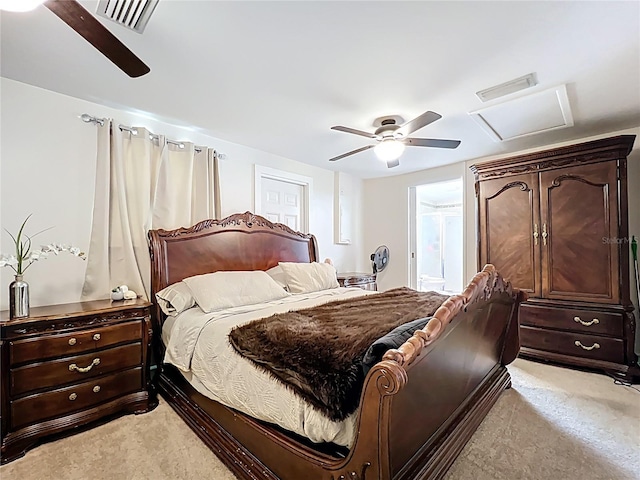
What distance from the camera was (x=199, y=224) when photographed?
10.2 feet

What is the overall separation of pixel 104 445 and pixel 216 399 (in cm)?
78

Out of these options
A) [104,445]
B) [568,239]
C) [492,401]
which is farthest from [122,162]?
[568,239]

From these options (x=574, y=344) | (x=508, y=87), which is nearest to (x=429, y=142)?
(x=508, y=87)

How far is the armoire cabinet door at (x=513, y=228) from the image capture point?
3.32m

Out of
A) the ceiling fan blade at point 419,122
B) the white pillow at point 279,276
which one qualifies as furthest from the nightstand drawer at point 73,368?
the ceiling fan blade at point 419,122

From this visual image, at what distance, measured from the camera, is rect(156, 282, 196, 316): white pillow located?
248 centimetres

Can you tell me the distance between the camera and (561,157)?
3.15m

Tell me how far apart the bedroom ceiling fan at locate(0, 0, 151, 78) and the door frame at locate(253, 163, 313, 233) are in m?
2.30

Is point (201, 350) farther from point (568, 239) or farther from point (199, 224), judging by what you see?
point (568, 239)

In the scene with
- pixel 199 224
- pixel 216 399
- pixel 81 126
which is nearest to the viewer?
pixel 216 399

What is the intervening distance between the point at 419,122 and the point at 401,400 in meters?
2.00

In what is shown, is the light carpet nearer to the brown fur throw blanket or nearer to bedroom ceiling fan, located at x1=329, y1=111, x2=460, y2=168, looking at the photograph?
the brown fur throw blanket

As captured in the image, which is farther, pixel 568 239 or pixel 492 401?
pixel 568 239

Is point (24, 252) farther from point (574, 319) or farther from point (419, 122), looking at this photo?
point (574, 319)
